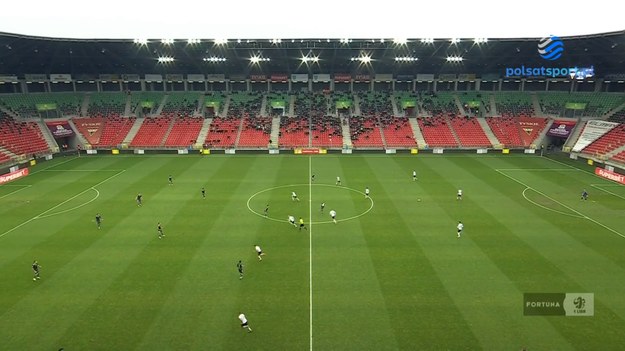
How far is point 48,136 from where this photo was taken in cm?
7031

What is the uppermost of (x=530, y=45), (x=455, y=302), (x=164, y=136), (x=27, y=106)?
(x=530, y=45)

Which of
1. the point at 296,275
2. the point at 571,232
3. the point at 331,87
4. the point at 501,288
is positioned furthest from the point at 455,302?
the point at 331,87

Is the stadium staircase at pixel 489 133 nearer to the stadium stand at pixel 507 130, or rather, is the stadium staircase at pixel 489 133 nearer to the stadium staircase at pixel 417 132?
the stadium stand at pixel 507 130

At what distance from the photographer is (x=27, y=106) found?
2906 inches

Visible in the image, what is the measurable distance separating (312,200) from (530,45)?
53340 millimetres

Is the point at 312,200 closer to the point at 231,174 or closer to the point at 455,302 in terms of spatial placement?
the point at 231,174

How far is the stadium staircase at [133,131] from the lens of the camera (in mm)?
73394

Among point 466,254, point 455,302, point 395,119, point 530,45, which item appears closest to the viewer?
point 455,302

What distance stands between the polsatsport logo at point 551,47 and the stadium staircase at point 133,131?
7551 cm

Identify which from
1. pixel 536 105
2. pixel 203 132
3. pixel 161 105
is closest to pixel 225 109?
pixel 203 132

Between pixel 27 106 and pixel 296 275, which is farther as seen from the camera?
pixel 27 106

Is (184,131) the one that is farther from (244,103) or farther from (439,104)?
(439,104)

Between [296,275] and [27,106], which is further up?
[27,106]

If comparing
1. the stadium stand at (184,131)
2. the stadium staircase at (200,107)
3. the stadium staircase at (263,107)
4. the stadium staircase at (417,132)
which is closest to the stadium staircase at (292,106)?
the stadium staircase at (263,107)
